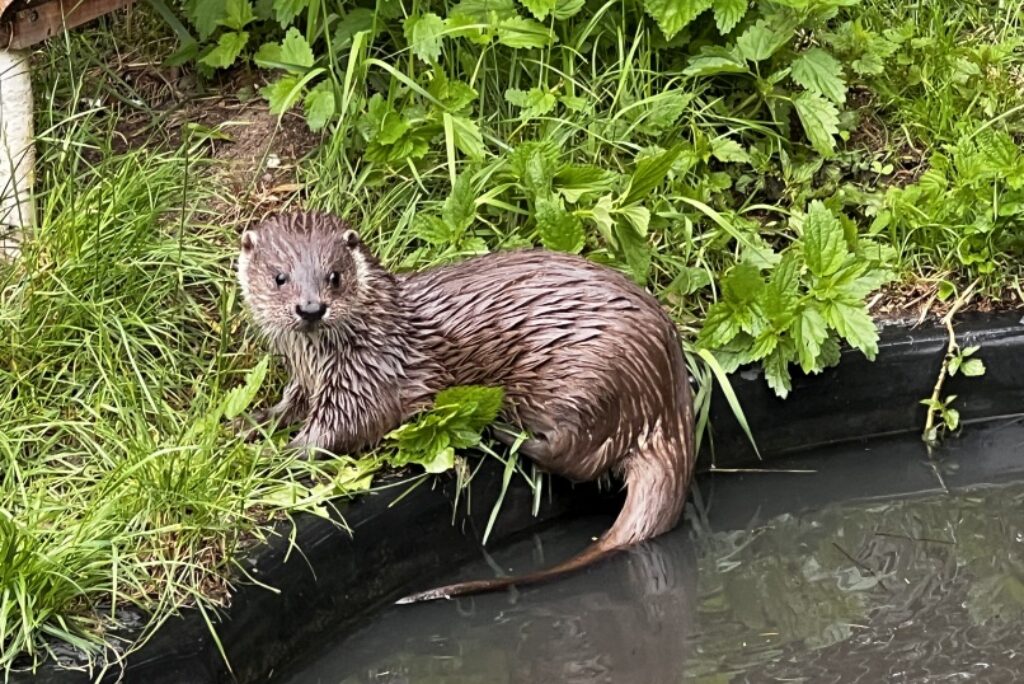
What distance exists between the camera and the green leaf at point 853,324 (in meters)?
3.20

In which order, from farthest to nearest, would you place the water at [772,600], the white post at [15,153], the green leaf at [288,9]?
the green leaf at [288,9] < the white post at [15,153] < the water at [772,600]

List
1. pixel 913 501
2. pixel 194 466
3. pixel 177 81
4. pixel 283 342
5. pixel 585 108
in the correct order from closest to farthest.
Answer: pixel 194 466 < pixel 283 342 < pixel 913 501 < pixel 585 108 < pixel 177 81

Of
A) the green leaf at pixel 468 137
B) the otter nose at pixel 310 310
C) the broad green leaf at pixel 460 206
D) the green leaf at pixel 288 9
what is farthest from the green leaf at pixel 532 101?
the otter nose at pixel 310 310

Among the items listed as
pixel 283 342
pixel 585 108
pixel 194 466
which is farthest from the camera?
pixel 585 108

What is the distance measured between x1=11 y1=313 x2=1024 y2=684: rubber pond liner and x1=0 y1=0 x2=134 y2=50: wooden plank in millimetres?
1170

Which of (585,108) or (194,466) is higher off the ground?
(585,108)

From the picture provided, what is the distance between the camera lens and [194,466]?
270cm

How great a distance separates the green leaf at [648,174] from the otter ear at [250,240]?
825mm

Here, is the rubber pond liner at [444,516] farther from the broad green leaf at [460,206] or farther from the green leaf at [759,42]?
the green leaf at [759,42]

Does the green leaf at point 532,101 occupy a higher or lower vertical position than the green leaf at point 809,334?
higher

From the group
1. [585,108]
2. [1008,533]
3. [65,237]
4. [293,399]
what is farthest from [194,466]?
[1008,533]

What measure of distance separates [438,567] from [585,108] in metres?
1.15

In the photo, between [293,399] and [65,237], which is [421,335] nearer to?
[293,399]

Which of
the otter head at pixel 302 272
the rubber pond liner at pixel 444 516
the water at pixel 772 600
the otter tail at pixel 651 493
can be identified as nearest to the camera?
the rubber pond liner at pixel 444 516
